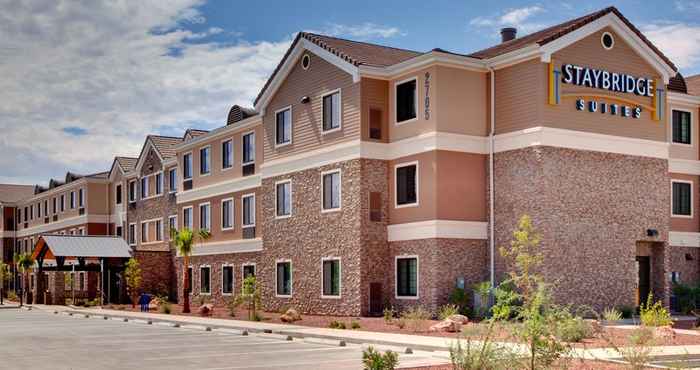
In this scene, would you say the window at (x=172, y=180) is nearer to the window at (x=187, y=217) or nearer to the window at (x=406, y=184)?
the window at (x=187, y=217)

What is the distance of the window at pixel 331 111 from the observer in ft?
110

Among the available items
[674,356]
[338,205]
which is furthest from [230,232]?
[674,356]

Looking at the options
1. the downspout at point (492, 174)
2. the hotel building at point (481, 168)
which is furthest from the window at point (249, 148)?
the downspout at point (492, 174)

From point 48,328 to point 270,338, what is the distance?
10222 mm

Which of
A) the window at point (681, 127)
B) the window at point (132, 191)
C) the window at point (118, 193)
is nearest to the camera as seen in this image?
the window at point (681, 127)

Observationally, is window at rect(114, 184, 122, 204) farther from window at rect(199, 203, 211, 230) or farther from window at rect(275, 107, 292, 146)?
window at rect(275, 107, 292, 146)

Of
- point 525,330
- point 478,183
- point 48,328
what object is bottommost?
point 48,328

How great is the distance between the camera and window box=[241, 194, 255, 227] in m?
42.8

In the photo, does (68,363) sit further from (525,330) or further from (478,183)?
(478,183)

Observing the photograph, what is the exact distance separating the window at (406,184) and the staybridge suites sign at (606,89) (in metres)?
5.39

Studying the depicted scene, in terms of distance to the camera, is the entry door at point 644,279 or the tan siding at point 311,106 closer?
the entry door at point 644,279

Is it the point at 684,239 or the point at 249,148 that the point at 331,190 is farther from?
the point at 684,239

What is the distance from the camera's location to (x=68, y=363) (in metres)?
17.7

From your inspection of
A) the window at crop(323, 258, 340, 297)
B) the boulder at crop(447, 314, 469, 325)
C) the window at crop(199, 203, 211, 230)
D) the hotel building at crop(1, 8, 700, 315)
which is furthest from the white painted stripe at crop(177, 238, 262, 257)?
the boulder at crop(447, 314, 469, 325)
